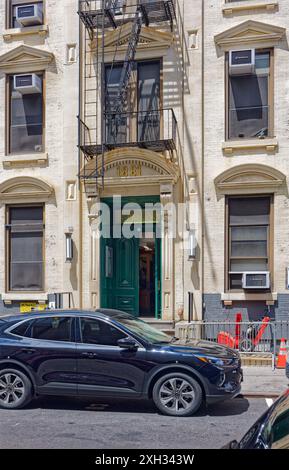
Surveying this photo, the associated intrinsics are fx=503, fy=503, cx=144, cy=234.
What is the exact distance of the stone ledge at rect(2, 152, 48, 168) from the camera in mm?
14414

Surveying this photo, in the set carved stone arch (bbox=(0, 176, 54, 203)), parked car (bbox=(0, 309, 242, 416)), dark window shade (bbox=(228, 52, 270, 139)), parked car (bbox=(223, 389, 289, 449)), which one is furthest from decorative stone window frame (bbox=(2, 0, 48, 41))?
parked car (bbox=(223, 389, 289, 449))

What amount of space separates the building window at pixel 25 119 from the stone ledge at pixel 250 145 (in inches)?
211

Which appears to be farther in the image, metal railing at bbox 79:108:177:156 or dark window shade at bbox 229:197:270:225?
metal railing at bbox 79:108:177:156

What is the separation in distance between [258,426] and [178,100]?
441 inches

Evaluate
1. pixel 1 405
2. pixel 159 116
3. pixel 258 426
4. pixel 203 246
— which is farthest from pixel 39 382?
pixel 159 116

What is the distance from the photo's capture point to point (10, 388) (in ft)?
25.4

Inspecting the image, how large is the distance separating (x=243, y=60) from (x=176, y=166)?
3.18 m

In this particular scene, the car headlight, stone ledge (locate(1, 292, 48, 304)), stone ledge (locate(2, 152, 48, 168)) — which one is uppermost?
stone ledge (locate(2, 152, 48, 168))

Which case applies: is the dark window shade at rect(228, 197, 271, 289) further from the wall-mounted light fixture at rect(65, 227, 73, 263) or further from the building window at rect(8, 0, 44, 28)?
the building window at rect(8, 0, 44, 28)

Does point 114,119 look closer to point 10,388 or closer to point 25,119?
point 25,119

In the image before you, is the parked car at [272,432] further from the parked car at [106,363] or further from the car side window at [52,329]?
the car side window at [52,329]

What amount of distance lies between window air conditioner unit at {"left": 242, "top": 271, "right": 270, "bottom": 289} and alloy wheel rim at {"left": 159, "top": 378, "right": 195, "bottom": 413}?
583 cm

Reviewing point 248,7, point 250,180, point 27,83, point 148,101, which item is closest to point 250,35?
point 248,7

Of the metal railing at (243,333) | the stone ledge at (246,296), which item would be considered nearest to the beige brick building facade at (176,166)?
the stone ledge at (246,296)
